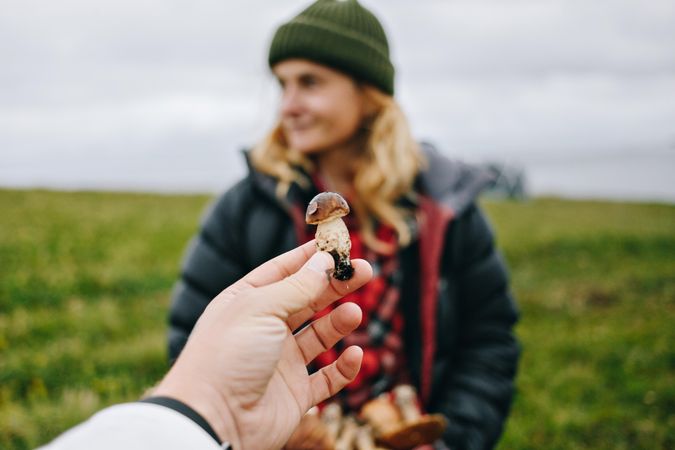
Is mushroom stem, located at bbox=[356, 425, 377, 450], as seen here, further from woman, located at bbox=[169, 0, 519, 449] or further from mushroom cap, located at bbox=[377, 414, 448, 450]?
woman, located at bbox=[169, 0, 519, 449]

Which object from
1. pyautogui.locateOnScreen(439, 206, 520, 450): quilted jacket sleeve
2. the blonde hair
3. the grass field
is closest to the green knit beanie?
the blonde hair

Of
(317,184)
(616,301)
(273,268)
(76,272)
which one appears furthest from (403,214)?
(616,301)

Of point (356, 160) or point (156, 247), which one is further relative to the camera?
point (156, 247)

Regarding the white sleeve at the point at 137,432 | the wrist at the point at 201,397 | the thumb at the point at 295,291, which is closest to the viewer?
the white sleeve at the point at 137,432

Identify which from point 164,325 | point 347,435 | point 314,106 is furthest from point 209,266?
point 164,325

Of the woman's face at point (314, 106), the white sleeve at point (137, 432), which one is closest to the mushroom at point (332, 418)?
the white sleeve at point (137, 432)

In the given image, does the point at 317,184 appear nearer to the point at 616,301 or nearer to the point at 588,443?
the point at 588,443

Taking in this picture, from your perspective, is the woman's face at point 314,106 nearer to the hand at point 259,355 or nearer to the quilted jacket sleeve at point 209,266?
the quilted jacket sleeve at point 209,266
